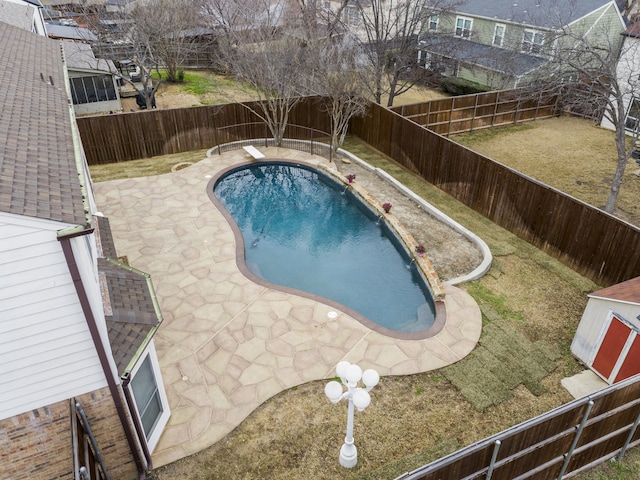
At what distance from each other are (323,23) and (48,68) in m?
19.9

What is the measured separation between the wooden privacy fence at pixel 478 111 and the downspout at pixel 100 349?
1869cm

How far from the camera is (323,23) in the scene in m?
29.0

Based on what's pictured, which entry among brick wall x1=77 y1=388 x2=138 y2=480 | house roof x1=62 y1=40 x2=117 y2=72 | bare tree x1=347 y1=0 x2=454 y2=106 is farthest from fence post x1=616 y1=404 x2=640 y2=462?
house roof x1=62 y1=40 x2=117 y2=72

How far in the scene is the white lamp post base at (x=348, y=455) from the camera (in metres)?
8.01

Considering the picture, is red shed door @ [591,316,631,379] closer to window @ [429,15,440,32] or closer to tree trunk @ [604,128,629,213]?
tree trunk @ [604,128,629,213]

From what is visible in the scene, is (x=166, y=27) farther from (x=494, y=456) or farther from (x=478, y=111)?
(x=494, y=456)

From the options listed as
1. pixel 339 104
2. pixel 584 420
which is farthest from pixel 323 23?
pixel 584 420

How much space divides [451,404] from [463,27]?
31913 mm

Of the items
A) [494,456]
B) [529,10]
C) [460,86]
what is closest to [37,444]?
[494,456]

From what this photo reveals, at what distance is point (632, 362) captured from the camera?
360 inches

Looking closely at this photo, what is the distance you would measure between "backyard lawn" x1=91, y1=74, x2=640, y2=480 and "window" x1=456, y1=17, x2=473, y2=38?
2414 centimetres

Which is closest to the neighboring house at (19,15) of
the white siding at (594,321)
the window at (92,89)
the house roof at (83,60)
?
the house roof at (83,60)

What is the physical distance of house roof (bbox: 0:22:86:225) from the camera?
17.8ft

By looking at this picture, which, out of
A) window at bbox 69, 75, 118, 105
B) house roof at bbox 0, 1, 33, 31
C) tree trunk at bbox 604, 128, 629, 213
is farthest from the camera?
window at bbox 69, 75, 118, 105
